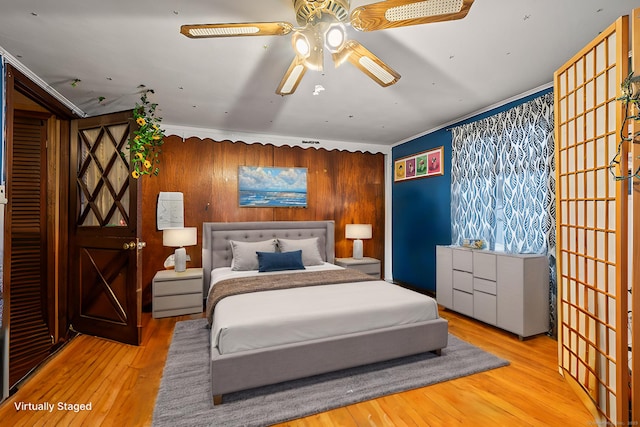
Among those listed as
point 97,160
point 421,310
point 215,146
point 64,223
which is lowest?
point 421,310

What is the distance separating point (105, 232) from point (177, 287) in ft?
3.48

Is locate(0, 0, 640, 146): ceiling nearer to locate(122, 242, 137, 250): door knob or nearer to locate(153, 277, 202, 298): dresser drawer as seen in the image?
locate(122, 242, 137, 250): door knob

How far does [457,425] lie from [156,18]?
10.5 ft

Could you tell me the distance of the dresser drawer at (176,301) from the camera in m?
3.63

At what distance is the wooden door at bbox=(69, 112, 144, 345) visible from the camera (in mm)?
2961

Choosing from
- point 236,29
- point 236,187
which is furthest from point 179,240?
point 236,29

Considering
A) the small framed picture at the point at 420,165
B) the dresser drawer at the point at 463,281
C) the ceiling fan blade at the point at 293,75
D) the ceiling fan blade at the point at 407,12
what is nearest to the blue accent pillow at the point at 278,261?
the dresser drawer at the point at 463,281

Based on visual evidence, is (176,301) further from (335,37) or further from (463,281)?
(463,281)

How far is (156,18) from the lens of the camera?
6.26 feet

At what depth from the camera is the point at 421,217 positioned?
4777 mm

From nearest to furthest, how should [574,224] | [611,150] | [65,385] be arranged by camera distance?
[611,150] → [574,224] → [65,385]

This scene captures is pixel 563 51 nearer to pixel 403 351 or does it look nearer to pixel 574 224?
pixel 574 224

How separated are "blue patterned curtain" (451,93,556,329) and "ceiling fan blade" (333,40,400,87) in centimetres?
205

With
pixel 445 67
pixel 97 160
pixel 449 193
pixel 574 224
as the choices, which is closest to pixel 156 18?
pixel 97 160
